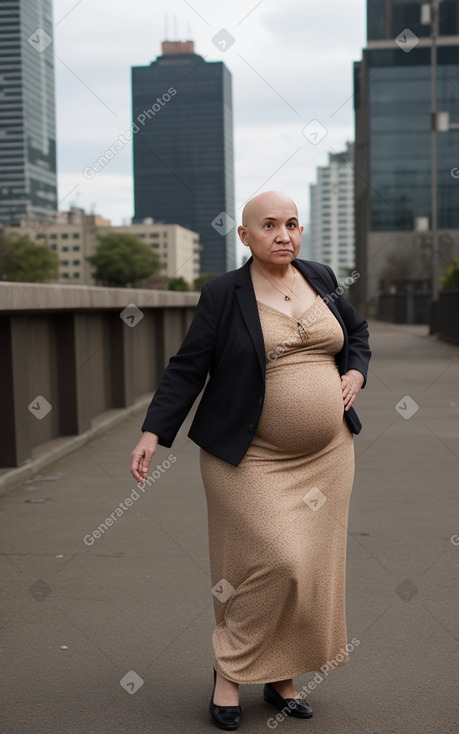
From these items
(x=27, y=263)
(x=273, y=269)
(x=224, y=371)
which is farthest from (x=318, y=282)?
(x=27, y=263)

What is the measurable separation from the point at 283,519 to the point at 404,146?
89203mm

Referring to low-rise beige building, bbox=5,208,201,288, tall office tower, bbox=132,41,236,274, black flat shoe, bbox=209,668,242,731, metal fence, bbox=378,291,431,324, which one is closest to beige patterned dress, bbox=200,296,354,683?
black flat shoe, bbox=209,668,242,731

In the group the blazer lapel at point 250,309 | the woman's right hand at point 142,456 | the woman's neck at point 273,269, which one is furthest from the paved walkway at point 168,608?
the woman's neck at point 273,269

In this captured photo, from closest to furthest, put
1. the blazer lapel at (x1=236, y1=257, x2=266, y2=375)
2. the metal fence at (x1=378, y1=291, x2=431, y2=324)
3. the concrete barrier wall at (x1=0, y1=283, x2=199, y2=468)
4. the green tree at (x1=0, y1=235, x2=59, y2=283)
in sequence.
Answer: the blazer lapel at (x1=236, y1=257, x2=266, y2=375), the concrete barrier wall at (x1=0, y1=283, x2=199, y2=468), the metal fence at (x1=378, y1=291, x2=431, y2=324), the green tree at (x1=0, y1=235, x2=59, y2=283)

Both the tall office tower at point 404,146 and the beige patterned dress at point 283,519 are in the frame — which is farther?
the tall office tower at point 404,146

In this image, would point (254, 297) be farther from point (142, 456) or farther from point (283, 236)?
point (142, 456)

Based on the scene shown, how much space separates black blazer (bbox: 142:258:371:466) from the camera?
136 inches

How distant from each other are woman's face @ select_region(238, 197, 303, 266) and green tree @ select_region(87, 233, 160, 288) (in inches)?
6037

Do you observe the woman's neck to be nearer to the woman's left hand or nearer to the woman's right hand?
the woman's left hand

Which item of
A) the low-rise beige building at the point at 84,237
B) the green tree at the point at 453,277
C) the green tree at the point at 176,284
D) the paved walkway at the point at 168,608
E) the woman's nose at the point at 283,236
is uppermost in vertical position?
the low-rise beige building at the point at 84,237

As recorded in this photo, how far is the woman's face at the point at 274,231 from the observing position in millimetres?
3457

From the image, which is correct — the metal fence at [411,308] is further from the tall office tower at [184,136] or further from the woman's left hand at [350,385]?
the woman's left hand at [350,385]

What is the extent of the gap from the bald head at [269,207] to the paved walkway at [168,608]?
170cm

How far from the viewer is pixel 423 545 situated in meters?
6.20
